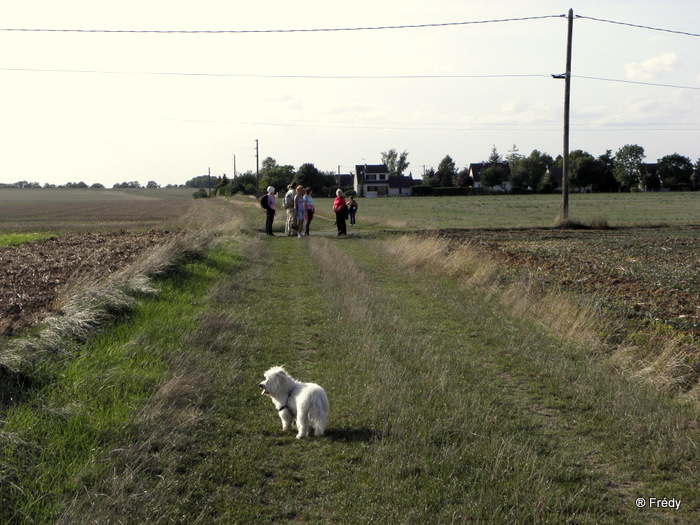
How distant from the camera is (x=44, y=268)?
47.0 feet

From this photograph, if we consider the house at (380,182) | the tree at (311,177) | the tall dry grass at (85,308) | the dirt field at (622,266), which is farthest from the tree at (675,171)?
the tall dry grass at (85,308)

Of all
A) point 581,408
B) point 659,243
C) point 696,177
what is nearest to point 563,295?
point 581,408

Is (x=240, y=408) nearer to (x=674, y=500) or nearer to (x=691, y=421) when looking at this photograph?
(x=674, y=500)

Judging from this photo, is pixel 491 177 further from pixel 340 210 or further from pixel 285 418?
pixel 285 418

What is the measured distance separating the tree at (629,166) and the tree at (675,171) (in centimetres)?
400

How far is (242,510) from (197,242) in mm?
14707

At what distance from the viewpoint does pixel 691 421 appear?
574cm

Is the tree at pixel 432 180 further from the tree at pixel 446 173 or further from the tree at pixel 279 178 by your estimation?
the tree at pixel 279 178

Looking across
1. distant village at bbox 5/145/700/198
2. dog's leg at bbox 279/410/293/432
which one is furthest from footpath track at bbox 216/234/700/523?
distant village at bbox 5/145/700/198

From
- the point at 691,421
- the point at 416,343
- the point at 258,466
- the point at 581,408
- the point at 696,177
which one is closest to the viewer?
the point at 258,466

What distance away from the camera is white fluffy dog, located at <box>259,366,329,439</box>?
546cm

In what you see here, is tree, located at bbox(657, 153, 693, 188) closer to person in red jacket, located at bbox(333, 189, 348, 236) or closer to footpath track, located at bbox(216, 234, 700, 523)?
person in red jacket, located at bbox(333, 189, 348, 236)

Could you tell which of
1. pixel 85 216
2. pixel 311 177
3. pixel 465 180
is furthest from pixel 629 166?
pixel 85 216

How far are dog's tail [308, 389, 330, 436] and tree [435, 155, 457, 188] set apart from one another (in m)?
129
